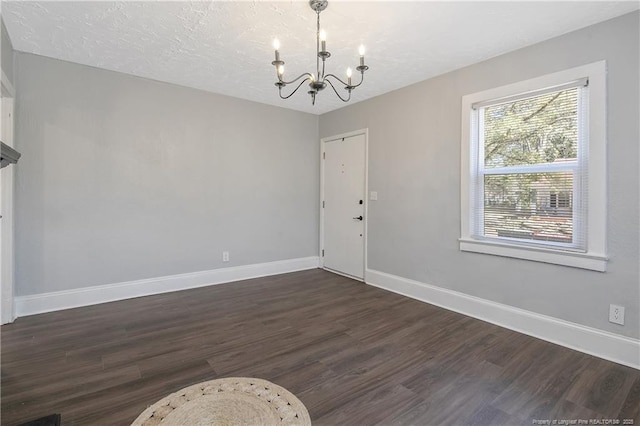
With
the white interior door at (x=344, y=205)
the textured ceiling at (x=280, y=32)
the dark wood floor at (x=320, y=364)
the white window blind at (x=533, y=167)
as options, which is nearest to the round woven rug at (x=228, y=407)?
the dark wood floor at (x=320, y=364)

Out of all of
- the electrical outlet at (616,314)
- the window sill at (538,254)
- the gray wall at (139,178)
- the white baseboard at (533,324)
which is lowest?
the white baseboard at (533,324)

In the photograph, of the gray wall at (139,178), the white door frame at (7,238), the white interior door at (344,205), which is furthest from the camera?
the white interior door at (344,205)

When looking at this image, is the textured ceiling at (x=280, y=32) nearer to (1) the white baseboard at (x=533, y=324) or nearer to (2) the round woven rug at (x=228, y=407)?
(1) the white baseboard at (x=533, y=324)

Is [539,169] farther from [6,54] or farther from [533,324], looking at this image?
[6,54]

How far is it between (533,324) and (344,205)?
274 cm

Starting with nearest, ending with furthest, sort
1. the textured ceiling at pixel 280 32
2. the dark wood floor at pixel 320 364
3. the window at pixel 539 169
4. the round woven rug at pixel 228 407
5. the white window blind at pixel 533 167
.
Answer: the round woven rug at pixel 228 407 → the dark wood floor at pixel 320 364 → the textured ceiling at pixel 280 32 → the window at pixel 539 169 → the white window blind at pixel 533 167

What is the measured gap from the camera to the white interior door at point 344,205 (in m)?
4.46

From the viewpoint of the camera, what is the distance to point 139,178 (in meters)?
3.61

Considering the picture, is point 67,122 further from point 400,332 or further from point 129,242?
point 400,332

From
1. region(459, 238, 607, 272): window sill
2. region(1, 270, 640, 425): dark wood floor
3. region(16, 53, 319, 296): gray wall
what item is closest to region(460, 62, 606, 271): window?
region(459, 238, 607, 272): window sill

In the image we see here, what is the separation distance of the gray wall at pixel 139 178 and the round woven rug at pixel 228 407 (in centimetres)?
228

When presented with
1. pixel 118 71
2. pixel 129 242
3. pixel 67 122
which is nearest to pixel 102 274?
pixel 129 242

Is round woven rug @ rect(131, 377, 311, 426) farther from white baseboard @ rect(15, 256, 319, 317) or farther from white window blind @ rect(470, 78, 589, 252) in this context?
white window blind @ rect(470, 78, 589, 252)

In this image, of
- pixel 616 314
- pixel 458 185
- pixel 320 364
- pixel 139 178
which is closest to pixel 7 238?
pixel 139 178
